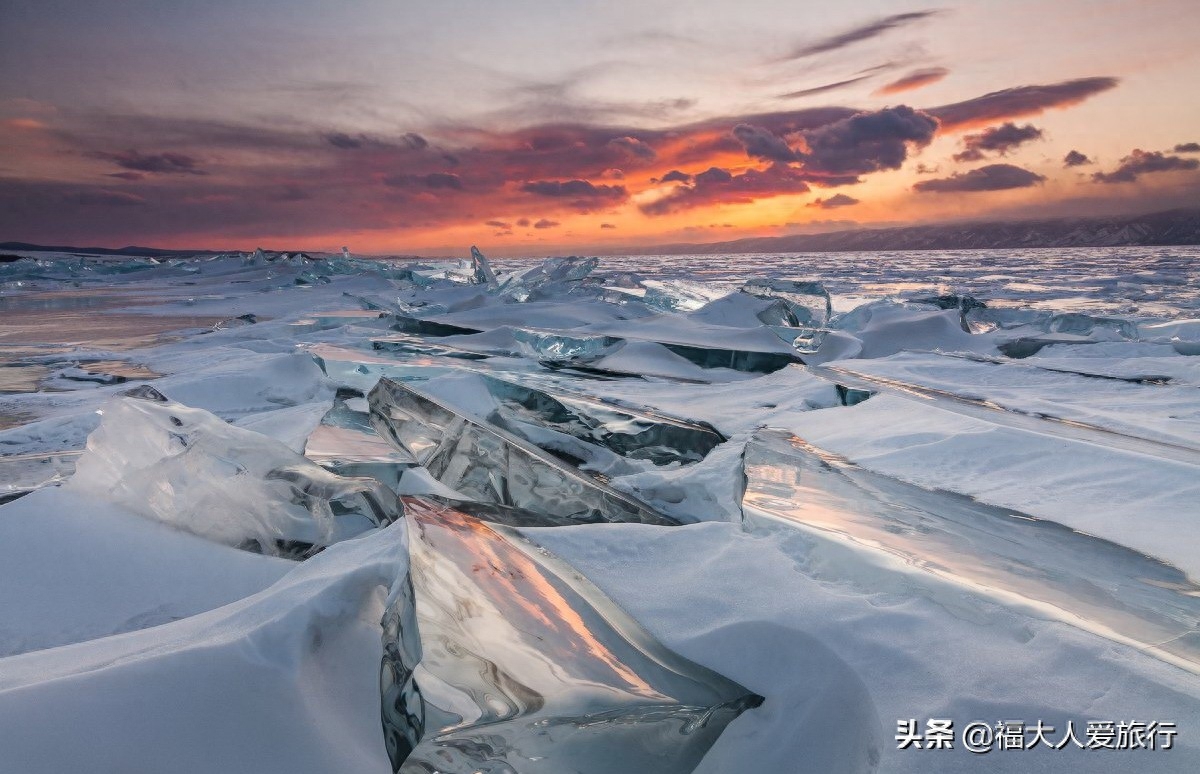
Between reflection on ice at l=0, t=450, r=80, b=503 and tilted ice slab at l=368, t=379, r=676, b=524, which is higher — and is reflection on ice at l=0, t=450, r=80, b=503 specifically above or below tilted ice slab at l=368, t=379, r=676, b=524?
below

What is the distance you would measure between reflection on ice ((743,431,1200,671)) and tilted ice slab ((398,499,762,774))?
42 cm

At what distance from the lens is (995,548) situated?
40.0 inches

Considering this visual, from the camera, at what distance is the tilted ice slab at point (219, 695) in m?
0.56

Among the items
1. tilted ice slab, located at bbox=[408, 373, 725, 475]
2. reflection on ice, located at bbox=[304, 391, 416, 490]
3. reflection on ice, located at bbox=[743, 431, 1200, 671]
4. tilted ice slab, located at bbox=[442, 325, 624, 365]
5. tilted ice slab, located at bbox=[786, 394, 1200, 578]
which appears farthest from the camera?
tilted ice slab, located at bbox=[442, 325, 624, 365]

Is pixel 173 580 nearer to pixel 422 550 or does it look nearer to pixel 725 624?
pixel 422 550

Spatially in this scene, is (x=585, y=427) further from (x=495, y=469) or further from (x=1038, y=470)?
(x=1038, y=470)

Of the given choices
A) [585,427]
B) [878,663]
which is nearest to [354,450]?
[585,427]

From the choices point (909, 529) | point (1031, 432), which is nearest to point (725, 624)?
point (909, 529)

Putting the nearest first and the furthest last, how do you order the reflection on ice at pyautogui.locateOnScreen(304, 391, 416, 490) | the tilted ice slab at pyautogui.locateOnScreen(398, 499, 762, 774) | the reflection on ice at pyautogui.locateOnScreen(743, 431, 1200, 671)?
the tilted ice slab at pyautogui.locateOnScreen(398, 499, 762, 774)
the reflection on ice at pyautogui.locateOnScreen(743, 431, 1200, 671)
the reflection on ice at pyautogui.locateOnScreen(304, 391, 416, 490)

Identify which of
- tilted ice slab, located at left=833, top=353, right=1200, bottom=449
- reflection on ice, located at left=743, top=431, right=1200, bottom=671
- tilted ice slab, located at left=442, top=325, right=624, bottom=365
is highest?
tilted ice slab, located at left=442, top=325, right=624, bottom=365

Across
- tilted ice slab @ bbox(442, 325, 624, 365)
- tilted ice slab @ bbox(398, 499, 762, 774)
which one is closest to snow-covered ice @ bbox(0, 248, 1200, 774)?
tilted ice slab @ bbox(398, 499, 762, 774)

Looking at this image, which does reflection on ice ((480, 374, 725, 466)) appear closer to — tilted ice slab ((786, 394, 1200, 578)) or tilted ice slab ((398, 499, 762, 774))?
tilted ice slab ((786, 394, 1200, 578))

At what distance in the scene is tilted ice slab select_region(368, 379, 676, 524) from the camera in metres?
1.17

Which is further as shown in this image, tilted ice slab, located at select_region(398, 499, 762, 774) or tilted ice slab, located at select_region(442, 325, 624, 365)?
tilted ice slab, located at select_region(442, 325, 624, 365)
